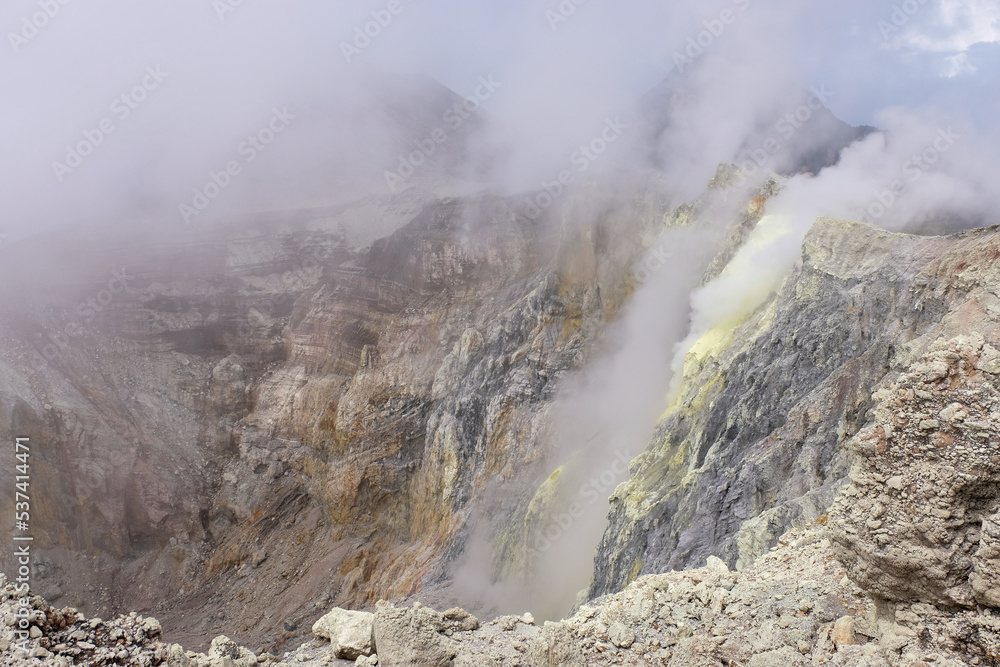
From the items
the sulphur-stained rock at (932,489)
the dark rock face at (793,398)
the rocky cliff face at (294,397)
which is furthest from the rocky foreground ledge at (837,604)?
the rocky cliff face at (294,397)

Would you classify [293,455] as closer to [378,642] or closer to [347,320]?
[347,320]

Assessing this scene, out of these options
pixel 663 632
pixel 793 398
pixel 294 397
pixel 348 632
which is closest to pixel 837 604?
pixel 663 632

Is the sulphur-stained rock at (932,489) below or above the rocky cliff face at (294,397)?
below

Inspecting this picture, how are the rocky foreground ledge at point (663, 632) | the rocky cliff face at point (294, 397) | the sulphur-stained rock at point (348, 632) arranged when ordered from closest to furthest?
the rocky foreground ledge at point (663, 632)
the sulphur-stained rock at point (348, 632)
the rocky cliff face at point (294, 397)

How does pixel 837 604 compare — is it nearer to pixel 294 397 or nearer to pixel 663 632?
pixel 663 632

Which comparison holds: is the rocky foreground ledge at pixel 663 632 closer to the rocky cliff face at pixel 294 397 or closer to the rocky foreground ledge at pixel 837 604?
the rocky foreground ledge at pixel 837 604
